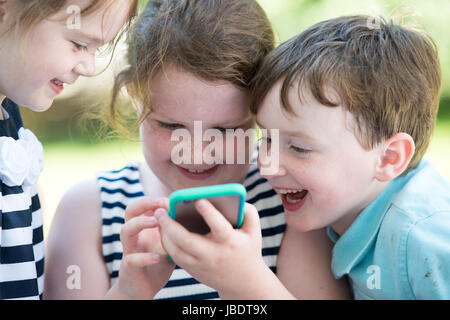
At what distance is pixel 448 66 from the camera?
153 inches

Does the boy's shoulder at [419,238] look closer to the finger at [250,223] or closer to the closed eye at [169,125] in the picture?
the finger at [250,223]

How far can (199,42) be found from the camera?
1.09 m

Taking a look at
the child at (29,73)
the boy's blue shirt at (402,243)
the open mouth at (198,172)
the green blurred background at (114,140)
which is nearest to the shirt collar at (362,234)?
the boy's blue shirt at (402,243)

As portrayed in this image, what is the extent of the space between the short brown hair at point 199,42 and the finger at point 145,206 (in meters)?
0.24

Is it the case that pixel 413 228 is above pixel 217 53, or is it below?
below

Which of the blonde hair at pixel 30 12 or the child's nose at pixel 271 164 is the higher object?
the blonde hair at pixel 30 12

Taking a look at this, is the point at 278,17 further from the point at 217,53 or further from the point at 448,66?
the point at 217,53

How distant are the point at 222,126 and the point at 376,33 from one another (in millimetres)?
368

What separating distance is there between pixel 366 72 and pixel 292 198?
0.33m

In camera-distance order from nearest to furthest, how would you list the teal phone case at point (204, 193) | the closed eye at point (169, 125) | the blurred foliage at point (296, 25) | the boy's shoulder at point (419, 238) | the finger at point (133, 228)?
the teal phone case at point (204, 193) < the finger at point (133, 228) < the boy's shoulder at point (419, 238) < the closed eye at point (169, 125) < the blurred foliage at point (296, 25)

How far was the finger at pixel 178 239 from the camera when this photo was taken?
A: 0.84 m

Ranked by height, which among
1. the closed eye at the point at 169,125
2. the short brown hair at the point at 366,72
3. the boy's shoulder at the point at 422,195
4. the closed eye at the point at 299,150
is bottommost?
the boy's shoulder at the point at 422,195

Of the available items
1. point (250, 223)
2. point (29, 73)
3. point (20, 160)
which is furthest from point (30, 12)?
point (250, 223)
